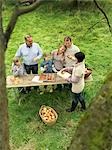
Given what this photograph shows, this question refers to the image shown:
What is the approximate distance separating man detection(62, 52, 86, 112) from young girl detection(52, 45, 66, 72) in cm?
30

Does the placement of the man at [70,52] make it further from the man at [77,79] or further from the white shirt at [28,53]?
the white shirt at [28,53]

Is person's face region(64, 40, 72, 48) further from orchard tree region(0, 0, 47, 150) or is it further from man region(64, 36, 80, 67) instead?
orchard tree region(0, 0, 47, 150)

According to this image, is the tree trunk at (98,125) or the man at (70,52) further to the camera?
the man at (70,52)

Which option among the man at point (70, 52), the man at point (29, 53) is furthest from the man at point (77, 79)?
the man at point (29, 53)

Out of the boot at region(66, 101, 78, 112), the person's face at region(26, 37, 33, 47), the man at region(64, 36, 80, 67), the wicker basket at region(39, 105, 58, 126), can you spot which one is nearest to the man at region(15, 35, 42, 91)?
the person's face at region(26, 37, 33, 47)

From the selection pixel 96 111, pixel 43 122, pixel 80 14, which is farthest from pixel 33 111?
pixel 80 14

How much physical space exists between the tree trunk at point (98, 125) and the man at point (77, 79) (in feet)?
13.6

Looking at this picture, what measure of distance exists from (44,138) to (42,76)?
4.41 feet

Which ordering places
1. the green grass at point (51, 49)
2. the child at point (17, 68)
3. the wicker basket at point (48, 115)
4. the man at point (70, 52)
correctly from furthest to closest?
the man at point (70, 52)
the child at point (17, 68)
the wicker basket at point (48, 115)
the green grass at point (51, 49)

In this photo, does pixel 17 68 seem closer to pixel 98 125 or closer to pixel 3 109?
pixel 3 109

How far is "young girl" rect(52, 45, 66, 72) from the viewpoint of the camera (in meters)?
8.20

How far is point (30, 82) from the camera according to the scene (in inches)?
313

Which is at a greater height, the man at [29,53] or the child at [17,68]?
the man at [29,53]

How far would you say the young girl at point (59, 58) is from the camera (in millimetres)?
8195
